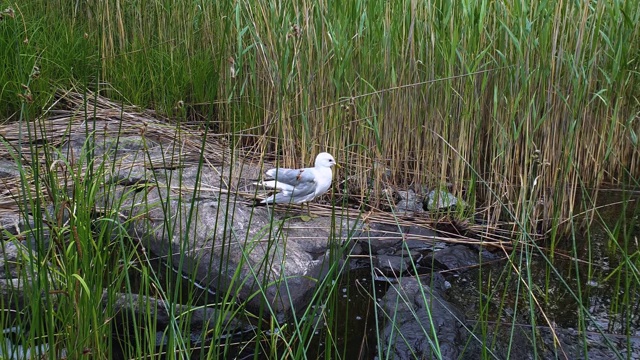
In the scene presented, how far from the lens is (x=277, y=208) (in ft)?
12.4

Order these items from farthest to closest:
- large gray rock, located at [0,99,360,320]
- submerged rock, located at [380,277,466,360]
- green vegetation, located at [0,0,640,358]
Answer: green vegetation, located at [0,0,640,358] → large gray rock, located at [0,99,360,320] → submerged rock, located at [380,277,466,360]

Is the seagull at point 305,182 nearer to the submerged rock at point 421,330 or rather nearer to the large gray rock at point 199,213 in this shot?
the large gray rock at point 199,213

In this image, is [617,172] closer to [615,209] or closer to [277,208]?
[615,209]

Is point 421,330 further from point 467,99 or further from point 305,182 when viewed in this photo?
point 467,99

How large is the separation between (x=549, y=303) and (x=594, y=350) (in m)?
0.44

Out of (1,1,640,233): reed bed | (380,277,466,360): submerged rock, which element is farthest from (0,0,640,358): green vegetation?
(380,277,466,360): submerged rock

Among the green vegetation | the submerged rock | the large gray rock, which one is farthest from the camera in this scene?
the green vegetation

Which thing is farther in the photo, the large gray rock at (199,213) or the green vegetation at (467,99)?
the green vegetation at (467,99)

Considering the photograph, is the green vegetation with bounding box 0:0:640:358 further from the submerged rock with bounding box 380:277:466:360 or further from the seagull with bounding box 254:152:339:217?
the submerged rock with bounding box 380:277:466:360

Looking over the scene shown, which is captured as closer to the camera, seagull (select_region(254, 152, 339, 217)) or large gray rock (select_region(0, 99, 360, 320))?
large gray rock (select_region(0, 99, 360, 320))

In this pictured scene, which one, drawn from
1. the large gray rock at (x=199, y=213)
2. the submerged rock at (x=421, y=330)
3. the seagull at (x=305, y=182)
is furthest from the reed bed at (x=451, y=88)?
the submerged rock at (x=421, y=330)

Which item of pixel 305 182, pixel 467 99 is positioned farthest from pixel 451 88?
pixel 305 182

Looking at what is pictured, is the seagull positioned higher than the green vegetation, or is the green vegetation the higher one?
the green vegetation

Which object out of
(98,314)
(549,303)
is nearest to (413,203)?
(549,303)
